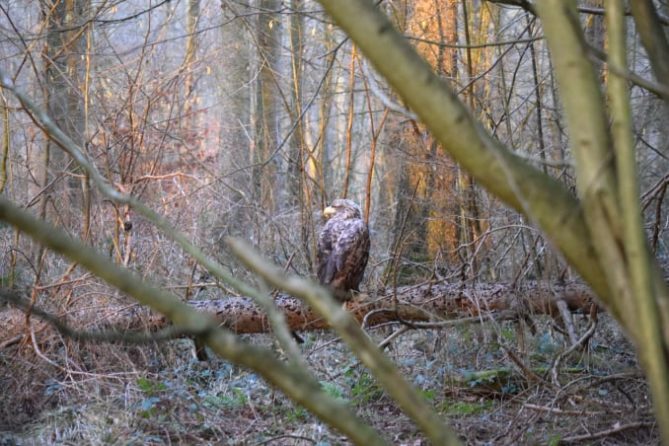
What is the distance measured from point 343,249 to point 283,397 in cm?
134

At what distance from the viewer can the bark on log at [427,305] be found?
5.40 metres

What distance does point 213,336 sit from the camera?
3.89ft

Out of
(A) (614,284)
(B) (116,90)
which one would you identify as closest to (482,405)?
(A) (614,284)

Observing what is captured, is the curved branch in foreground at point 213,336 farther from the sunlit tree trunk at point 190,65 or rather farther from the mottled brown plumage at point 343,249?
the mottled brown plumage at point 343,249

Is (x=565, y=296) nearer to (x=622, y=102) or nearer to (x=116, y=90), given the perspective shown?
(x=622, y=102)

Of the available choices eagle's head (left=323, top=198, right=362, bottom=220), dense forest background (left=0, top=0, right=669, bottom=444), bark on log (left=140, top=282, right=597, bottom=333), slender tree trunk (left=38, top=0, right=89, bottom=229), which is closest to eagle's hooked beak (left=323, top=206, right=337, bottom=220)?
eagle's head (left=323, top=198, right=362, bottom=220)

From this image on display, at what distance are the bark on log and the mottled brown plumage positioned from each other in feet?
1.15

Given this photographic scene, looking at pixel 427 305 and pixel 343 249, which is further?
pixel 343 249

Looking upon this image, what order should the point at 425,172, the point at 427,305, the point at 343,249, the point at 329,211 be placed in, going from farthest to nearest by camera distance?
the point at 425,172 < the point at 329,211 < the point at 343,249 < the point at 427,305

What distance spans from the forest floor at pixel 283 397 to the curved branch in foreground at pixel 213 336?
3.32 meters

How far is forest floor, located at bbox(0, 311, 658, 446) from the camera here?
4.67m

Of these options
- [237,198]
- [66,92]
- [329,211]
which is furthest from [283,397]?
[237,198]

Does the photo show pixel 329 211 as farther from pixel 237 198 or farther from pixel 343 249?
pixel 237 198

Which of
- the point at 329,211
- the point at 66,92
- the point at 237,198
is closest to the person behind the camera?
the point at 329,211
